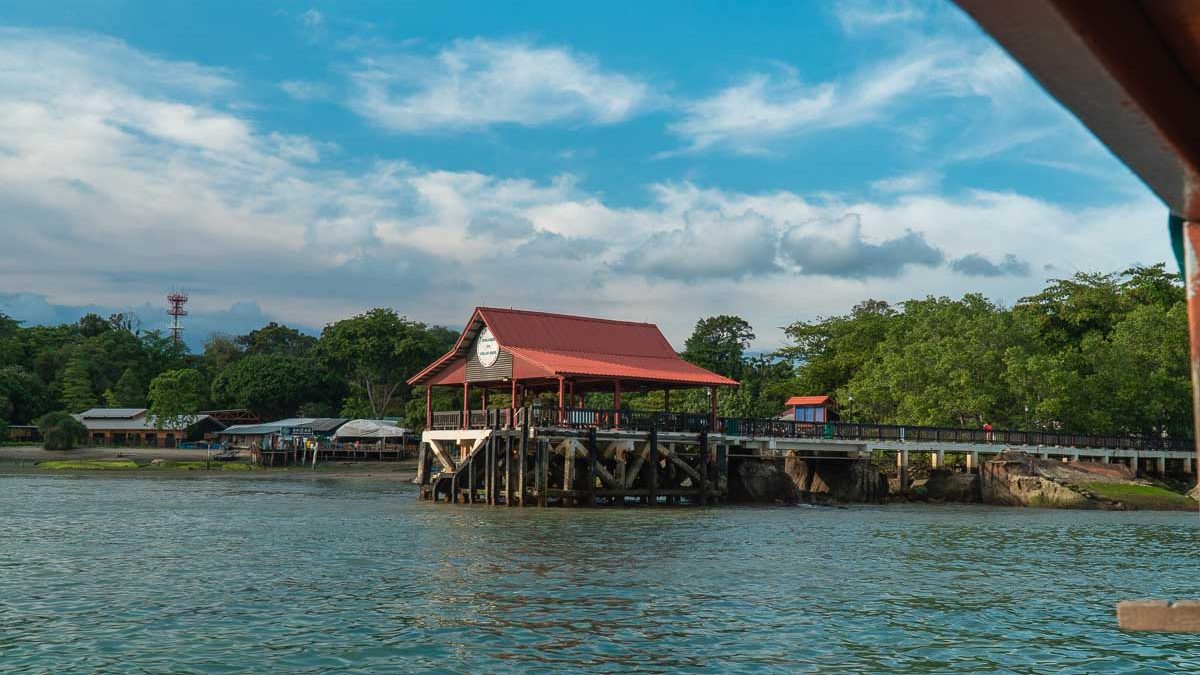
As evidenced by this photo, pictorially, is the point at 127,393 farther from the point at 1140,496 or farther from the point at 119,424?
the point at 1140,496

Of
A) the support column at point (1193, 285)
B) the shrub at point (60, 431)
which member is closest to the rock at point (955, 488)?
the support column at point (1193, 285)

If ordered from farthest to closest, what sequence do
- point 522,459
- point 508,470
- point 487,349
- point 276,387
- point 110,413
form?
point 276,387 → point 110,413 → point 487,349 → point 508,470 → point 522,459

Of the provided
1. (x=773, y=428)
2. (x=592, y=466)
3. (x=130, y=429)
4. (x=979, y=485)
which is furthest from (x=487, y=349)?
(x=130, y=429)

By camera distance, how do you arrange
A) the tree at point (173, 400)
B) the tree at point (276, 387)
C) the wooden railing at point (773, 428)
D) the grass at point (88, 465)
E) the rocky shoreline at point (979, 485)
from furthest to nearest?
the tree at point (276, 387) < the tree at point (173, 400) < the grass at point (88, 465) < the rocky shoreline at point (979, 485) < the wooden railing at point (773, 428)

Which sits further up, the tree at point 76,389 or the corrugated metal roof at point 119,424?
the tree at point 76,389

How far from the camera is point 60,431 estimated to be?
2781 inches

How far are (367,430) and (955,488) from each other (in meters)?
43.1

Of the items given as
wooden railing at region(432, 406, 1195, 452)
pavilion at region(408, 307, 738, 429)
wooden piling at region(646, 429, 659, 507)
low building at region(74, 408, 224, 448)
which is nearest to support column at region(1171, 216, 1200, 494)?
wooden railing at region(432, 406, 1195, 452)

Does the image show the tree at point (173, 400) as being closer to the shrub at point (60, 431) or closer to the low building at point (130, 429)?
the low building at point (130, 429)

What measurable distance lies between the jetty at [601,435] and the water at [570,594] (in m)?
5.85

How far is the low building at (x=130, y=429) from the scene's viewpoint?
8012 centimetres

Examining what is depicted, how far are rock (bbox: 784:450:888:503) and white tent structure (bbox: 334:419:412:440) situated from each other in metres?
38.3

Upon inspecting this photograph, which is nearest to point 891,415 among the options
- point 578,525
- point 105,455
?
point 578,525

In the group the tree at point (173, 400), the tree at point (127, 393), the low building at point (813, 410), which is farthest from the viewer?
the tree at point (127, 393)
